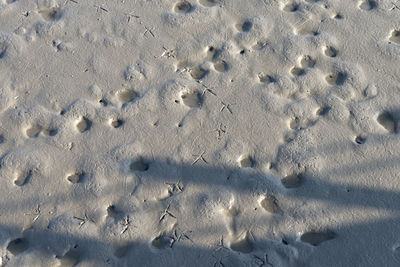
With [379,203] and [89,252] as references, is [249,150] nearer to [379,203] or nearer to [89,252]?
[379,203]

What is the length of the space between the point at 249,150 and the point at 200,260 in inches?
36.1

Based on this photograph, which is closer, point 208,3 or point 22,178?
point 22,178

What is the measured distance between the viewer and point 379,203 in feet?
9.88

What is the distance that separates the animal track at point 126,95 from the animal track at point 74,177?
0.72 metres

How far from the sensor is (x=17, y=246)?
9.70 ft

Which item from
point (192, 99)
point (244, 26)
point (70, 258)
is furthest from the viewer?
point (244, 26)

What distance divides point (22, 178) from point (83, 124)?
0.62m

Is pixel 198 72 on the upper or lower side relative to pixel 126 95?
upper

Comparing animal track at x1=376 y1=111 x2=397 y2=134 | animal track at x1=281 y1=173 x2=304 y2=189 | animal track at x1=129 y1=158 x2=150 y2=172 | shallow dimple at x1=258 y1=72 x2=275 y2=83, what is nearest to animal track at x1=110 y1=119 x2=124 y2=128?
animal track at x1=129 y1=158 x2=150 y2=172

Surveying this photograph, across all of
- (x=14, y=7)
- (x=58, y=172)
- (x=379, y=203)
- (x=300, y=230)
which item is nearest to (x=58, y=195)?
(x=58, y=172)

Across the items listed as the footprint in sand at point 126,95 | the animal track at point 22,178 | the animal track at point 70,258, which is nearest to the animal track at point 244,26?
the footprint in sand at point 126,95

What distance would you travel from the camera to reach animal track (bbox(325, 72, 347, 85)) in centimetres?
359

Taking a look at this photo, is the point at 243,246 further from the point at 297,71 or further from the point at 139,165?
the point at 297,71

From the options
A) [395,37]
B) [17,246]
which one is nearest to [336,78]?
[395,37]
